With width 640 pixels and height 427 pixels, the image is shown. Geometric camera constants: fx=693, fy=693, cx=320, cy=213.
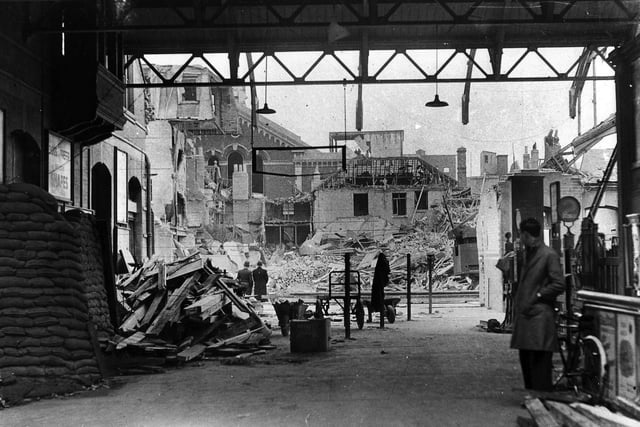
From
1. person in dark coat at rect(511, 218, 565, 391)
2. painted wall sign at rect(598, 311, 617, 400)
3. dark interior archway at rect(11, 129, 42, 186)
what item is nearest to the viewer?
painted wall sign at rect(598, 311, 617, 400)

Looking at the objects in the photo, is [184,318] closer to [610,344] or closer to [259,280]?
[610,344]

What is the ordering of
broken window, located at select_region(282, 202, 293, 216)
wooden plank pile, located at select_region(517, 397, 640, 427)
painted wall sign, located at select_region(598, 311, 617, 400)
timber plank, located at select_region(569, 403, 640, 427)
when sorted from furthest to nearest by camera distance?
broken window, located at select_region(282, 202, 293, 216) < painted wall sign, located at select_region(598, 311, 617, 400) < wooden plank pile, located at select_region(517, 397, 640, 427) < timber plank, located at select_region(569, 403, 640, 427)

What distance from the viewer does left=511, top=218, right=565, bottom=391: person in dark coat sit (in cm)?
717

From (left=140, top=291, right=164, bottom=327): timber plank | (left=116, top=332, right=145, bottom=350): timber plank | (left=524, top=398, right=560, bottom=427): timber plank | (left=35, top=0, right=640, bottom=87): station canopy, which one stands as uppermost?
(left=35, top=0, right=640, bottom=87): station canopy

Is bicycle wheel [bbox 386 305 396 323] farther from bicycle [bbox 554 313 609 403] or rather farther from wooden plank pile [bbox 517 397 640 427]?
wooden plank pile [bbox 517 397 640 427]

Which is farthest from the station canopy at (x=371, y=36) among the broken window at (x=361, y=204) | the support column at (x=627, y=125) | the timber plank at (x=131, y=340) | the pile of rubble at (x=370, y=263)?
the broken window at (x=361, y=204)

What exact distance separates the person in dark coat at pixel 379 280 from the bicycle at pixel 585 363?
9.31m

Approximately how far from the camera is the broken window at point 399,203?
179ft

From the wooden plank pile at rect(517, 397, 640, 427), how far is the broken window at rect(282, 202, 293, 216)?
164 feet

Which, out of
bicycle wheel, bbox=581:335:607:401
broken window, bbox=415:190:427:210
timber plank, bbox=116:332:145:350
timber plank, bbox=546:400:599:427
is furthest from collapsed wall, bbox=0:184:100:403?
broken window, bbox=415:190:427:210

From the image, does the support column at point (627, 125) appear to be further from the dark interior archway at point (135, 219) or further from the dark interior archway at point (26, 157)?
the dark interior archway at point (135, 219)

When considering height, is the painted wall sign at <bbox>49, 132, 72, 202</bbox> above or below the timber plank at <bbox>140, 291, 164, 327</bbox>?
above

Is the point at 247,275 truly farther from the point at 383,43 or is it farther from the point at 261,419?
the point at 261,419

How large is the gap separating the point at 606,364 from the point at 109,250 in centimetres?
856
